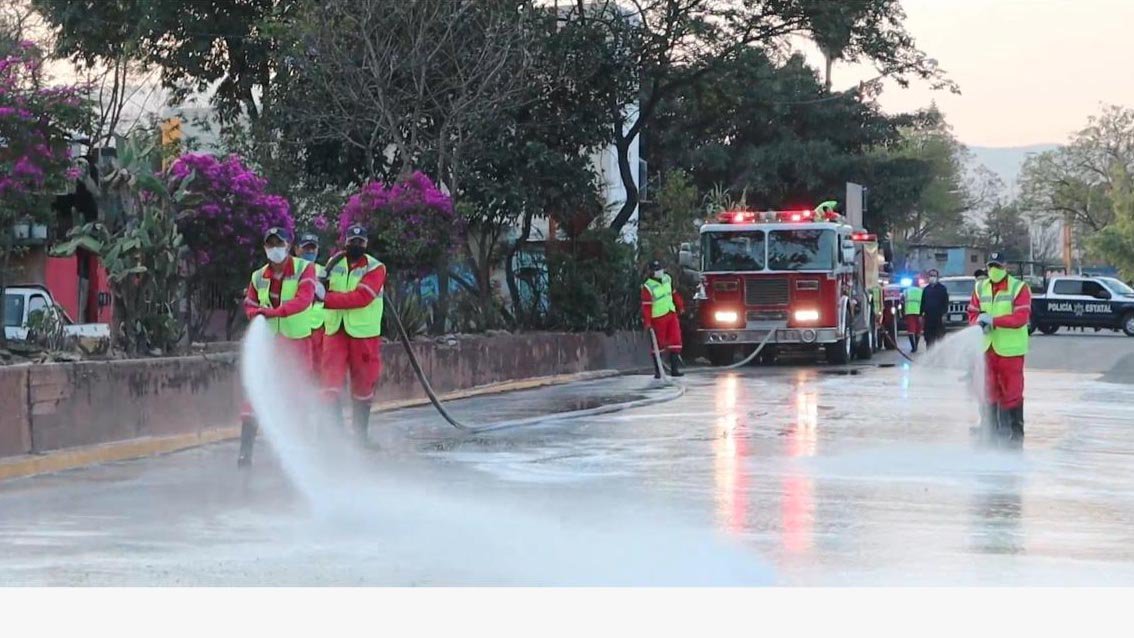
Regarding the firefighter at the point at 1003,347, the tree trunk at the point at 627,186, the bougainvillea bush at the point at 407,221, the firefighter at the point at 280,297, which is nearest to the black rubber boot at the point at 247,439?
the firefighter at the point at 280,297

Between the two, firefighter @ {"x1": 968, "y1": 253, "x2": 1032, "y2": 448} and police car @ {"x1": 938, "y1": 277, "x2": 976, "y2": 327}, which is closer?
firefighter @ {"x1": 968, "y1": 253, "x2": 1032, "y2": 448}

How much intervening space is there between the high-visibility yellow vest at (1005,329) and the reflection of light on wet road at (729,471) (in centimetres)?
244

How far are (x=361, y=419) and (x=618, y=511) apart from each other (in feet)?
14.3

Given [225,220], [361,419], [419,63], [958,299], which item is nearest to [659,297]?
[419,63]

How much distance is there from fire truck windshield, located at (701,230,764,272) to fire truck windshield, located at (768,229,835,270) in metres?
0.22

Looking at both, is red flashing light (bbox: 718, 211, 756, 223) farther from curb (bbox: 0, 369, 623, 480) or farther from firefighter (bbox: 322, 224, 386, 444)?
firefighter (bbox: 322, 224, 386, 444)

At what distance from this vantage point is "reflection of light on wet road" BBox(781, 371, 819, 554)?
994 cm

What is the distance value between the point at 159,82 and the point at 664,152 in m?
27.5

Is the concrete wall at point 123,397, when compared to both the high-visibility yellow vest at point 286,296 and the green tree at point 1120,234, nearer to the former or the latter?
the high-visibility yellow vest at point 286,296

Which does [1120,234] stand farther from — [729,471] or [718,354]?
[729,471]

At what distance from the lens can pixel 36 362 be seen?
14062mm

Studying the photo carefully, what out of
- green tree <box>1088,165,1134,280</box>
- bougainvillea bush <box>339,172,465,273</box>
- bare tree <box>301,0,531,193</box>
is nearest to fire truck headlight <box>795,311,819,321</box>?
bare tree <box>301,0,531,193</box>

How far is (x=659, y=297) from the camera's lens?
90.5 feet

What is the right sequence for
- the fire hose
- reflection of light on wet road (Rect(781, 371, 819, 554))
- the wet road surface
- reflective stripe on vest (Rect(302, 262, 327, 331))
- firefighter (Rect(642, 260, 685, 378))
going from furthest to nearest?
firefighter (Rect(642, 260, 685, 378)) < the fire hose < reflective stripe on vest (Rect(302, 262, 327, 331)) < reflection of light on wet road (Rect(781, 371, 819, 554)) < the wet road surface
